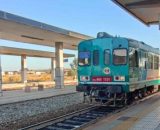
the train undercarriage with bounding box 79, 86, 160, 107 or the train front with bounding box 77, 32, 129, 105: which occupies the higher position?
the train front with bounding box 77, 32, 129, 105

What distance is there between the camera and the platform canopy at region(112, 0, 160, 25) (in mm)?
14328

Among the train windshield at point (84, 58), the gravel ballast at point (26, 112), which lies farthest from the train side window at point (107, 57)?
the gravel ballast at point (26, 112)

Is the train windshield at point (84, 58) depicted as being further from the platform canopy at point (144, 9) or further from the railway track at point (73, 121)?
the platform canopy at point (144, 9)

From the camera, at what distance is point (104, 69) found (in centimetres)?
1628

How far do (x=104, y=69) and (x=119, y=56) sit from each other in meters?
0.89

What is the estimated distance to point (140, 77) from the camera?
17.7 metres

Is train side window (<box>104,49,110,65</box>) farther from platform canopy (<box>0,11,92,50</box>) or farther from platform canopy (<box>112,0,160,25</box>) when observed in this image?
Result: platform canopy (<box>0,11,92,50</box>)

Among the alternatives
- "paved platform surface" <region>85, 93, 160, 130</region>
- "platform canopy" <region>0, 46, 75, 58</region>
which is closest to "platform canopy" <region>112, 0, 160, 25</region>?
"paved platform surface" <region>85, 93, 160, 130</region>

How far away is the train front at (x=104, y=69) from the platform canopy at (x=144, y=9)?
1.56m

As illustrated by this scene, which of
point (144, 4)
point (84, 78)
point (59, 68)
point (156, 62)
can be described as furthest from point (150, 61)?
point (59, 68)

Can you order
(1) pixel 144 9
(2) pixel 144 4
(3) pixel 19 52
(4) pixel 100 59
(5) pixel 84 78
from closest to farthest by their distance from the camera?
(2) pixel 144 4, (1) pixel 144 9, (4) pixel 100 59, (5) pixel 84 78, (3) pixel 19 52

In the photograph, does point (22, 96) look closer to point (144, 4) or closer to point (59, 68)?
point (59, 68)

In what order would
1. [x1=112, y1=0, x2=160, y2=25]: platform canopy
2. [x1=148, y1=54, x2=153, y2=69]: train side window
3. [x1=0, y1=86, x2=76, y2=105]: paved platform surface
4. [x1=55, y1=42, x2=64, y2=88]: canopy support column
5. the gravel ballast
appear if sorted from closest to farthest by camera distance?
the gravel ballast
[x1=112, y1=0, x2=160, y2=25]: platform canopy
[x1=148, y1=54, x2=153, y2=69]: train side window
[x1=0, y1=86, x2=76, y2=105]: paved platform surface
[x1=55, y1=42, x2=64, y2=88]: canopy support column

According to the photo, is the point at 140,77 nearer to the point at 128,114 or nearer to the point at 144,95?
the point at 144,95
